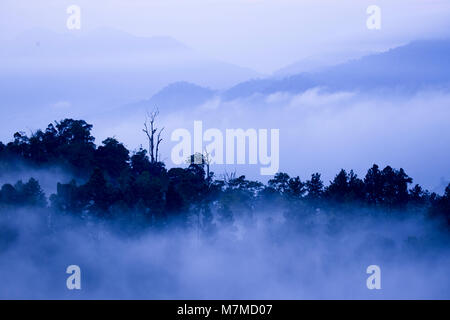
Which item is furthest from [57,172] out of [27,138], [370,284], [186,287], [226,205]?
[370,284]

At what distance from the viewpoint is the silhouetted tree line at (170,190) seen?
51.2ft

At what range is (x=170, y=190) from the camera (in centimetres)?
1582


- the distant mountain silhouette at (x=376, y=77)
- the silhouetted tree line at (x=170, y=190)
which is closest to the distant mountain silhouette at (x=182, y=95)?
the distant mountain silhouette at (x=376, y=77)

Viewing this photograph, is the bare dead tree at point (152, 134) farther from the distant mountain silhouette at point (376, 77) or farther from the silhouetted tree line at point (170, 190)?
the distant mountain silhouette at point (376, 77)

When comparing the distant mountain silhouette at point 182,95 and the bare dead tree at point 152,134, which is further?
the distant mountain silhouette at point 182,95

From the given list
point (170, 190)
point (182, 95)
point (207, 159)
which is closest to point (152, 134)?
point (207, 159)

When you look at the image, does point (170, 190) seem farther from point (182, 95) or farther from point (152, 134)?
point (182, 95)

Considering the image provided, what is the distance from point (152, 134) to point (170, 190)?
5987mm

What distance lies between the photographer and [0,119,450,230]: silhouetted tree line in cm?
1560

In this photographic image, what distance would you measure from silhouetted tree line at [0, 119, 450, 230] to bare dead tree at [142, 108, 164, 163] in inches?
43.3

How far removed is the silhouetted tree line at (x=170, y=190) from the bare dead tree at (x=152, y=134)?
110cm

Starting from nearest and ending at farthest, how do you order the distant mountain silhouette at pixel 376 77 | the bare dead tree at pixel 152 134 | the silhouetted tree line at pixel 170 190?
1. the silhouetted tree line at pixel 170 190
2. the bare dead tree at pixel 152 134
3. the distant mountain silhouette at pixel 376 77

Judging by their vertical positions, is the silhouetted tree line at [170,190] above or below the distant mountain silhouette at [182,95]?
below
